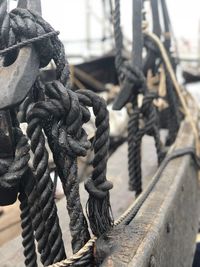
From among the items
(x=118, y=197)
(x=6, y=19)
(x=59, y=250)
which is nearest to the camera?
(x=6, y=19)

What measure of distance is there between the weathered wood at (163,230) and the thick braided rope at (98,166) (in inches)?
2.7

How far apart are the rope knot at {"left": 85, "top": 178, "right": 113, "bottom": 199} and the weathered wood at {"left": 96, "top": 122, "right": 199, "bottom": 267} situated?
12cm

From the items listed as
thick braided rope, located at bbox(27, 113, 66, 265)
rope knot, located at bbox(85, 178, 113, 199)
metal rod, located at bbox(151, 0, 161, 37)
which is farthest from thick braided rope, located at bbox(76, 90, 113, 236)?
metal rod, located at bbox(151, 0, 161, 37)

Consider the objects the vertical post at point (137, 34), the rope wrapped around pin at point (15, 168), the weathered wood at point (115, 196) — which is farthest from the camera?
the vertical post at point (137, 34)

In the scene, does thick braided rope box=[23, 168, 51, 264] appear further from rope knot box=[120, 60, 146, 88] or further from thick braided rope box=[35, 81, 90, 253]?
rope knot box=[120, 60, 146, 88]

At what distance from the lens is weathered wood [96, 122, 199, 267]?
3.30ft

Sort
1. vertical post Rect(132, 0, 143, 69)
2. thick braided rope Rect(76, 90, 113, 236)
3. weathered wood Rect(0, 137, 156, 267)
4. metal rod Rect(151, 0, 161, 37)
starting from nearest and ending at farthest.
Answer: thick braided rope Rect(76, 90, 113, 236)
weathered wood Rect(0, 137, 156, 267)
vertical post Rect(132, 0, 143, 69)
metal rod Rect(151, 0, 161, 37)

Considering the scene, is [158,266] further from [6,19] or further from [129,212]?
[6,19]

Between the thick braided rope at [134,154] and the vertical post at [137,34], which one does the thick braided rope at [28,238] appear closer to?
the thick braided rope at [134,154]

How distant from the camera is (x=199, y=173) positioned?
2.12 m

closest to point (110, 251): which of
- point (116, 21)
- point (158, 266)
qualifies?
point (158, 266)

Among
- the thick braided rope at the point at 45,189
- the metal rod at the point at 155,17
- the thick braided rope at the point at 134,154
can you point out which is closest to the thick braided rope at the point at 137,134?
the thick braided rope at the point at 134,154

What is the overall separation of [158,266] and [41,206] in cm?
37

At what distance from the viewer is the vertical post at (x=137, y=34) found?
5.84ft
